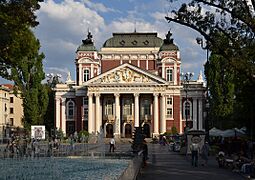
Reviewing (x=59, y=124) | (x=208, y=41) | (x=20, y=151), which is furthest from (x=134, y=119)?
(x=208, y=41)

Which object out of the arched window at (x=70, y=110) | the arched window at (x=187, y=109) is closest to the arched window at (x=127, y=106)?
the arched window at (x=70, y=110)

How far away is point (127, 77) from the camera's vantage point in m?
91.9

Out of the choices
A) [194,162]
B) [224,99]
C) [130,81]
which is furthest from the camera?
[130,81]

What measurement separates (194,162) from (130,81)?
62.9 meters

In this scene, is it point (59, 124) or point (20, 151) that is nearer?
point (20, 151)

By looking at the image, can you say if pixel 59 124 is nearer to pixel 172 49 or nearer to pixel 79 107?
pixel 79 107

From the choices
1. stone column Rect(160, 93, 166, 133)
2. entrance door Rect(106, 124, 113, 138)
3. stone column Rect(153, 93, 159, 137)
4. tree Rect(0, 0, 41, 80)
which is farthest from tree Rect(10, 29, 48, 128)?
tree Rect(0, 0, 41, 80)

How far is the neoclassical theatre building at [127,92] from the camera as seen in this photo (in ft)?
302

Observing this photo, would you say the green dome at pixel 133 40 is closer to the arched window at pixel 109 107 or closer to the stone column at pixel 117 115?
the arched window at pixel 109 107

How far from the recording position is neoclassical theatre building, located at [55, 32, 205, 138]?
3625 inches

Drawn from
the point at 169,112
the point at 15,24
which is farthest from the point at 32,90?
the point at 15,24

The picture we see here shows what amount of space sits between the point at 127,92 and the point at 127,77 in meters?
2.72

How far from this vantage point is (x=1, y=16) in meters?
19.6

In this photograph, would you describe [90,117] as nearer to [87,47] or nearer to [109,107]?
[109,107]
